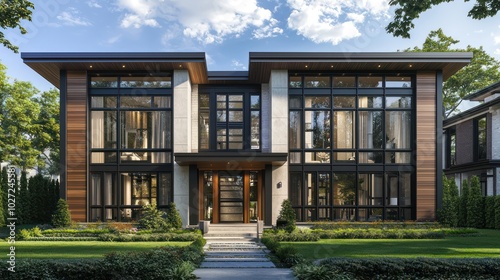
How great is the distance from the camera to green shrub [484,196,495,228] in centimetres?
2236

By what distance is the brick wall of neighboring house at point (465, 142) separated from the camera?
1145 inches

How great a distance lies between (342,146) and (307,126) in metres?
1.97

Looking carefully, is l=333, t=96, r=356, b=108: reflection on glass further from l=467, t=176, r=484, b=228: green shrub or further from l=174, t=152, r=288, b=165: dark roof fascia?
l=467, t=176, r=484, b=228: green shrub

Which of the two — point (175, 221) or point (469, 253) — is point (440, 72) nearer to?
point (469, 253)

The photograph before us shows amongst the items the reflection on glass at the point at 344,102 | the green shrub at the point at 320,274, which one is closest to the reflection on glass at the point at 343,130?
the reflection on glass at the point at 344,102

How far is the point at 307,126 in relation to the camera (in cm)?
2172

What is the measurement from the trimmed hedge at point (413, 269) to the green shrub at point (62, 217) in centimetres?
1438

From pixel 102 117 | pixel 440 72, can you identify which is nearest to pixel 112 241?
pixel 102 117

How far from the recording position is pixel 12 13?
13180mm

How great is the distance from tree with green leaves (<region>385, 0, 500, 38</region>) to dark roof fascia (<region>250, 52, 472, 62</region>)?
30.1 ft

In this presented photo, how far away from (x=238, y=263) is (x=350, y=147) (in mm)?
11877

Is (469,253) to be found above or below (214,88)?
below

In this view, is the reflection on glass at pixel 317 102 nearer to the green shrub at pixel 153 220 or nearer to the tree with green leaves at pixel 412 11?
the green shrub at pixel 153 220

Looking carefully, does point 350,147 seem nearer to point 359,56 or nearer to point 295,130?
point 295,130
